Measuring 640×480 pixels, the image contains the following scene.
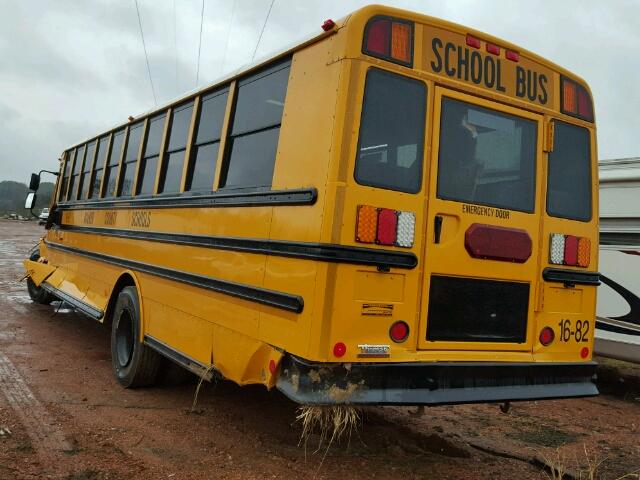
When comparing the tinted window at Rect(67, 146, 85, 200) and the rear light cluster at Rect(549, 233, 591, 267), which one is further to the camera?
the tinted window at Rect(67, 146, 85, 200)

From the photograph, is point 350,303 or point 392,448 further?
point 392,448

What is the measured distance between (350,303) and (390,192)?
2.14 ft

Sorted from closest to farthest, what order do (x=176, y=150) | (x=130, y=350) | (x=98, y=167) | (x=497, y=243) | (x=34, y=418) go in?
(x=497, y=243) → (x=34, y=418) → (x=176, y=150) → (x=130, y=350) → (x=98, y=167)

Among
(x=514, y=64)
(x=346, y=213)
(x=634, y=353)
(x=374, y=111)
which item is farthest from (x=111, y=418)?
(x=634, y=353)

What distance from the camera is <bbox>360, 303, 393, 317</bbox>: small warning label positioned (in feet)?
10.2

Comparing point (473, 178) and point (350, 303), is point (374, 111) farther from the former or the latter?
point (350, 303)

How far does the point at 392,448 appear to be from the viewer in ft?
13.1

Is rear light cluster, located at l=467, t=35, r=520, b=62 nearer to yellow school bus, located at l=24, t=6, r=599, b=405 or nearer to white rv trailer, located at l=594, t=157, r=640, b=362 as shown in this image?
yellow school bus, located at l=24, t=6, r=599, b=405

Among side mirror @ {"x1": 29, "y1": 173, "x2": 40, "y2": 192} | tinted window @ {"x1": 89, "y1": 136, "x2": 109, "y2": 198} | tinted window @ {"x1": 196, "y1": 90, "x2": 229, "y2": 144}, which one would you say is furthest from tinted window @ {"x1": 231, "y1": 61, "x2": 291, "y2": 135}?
side mirror @ {"x1": 29, "y1": 173, "x2": 40, "y2": 192}

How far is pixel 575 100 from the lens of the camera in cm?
407

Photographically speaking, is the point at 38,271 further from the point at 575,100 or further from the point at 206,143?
the point at 575,100

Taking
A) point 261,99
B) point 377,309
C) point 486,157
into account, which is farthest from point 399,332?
point 261,99

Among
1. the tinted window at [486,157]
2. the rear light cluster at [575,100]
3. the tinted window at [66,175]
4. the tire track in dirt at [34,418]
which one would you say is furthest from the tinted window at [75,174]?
the rear light cluster at [575,100]

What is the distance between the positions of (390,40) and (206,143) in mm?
1722
